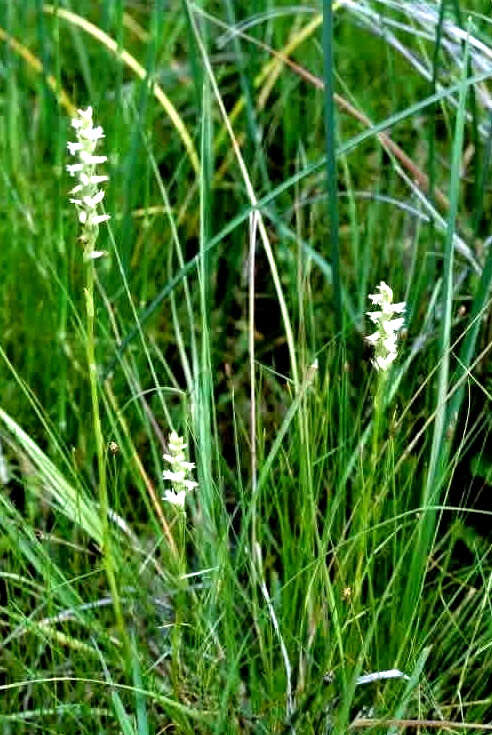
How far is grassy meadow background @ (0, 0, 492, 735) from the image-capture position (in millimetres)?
1001

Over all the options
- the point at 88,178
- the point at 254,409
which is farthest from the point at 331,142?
the point at 88,178

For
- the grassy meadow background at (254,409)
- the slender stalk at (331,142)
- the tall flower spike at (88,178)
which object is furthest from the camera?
the slender stalk at (331,142)

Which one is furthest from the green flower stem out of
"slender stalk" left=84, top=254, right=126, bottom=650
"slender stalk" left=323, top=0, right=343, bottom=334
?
"slender stalk" left=323, top=0, right=343, bottom=334

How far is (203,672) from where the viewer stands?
1006 mm

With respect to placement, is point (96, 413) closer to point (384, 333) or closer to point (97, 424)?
point (97, 424)

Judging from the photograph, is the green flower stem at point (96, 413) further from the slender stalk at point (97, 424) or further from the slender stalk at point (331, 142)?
the slender stalk at point (331, 142)

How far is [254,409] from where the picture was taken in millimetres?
1104

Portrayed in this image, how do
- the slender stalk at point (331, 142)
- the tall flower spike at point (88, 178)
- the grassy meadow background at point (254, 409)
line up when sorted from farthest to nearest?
1. the slender stalk at point (331, 142)
2. the grassy meadow background at point (254, 409)
3. the tall flower spike at point (88, 178)

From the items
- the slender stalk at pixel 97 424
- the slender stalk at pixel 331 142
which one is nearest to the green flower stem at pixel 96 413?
the slender stalk at pixel 97 424

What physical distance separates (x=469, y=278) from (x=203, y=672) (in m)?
0.63

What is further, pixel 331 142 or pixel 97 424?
pixel 331 142

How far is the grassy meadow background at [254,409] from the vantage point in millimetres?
1001

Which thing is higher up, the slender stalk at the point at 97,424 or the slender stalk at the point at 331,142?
the slender stalk at the point at 331,142

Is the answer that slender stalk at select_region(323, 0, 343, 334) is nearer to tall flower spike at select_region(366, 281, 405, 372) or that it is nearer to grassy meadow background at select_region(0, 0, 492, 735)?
grassy meadow background at select_region(0, 0, 492, 735)
